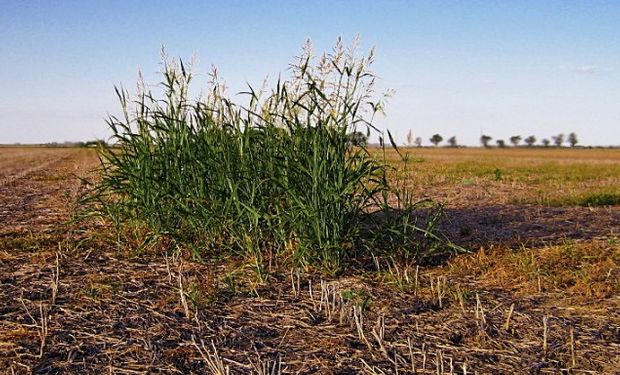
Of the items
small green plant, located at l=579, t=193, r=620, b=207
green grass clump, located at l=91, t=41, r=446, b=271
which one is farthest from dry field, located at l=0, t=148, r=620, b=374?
small green plant, located at l=579, t=193, r=620, b=207

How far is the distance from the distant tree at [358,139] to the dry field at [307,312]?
967 mm

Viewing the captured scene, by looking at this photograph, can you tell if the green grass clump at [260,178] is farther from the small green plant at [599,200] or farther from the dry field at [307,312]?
the small green plant at [599,200]

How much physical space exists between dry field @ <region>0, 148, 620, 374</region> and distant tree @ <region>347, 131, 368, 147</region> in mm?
967

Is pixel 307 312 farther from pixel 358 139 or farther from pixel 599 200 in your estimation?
pixel 599 200

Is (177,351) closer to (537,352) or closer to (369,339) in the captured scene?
(369,339)

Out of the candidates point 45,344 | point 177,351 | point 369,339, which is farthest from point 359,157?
point 45,344

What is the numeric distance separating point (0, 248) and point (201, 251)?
6.03 ft

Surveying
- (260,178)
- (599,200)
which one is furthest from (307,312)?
(599,200)

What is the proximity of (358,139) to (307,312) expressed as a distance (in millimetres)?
1635

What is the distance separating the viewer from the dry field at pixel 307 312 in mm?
3090

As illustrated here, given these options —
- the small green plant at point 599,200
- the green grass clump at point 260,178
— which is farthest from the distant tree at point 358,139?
the small green plant at point 599,200

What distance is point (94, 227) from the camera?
6.62 meters

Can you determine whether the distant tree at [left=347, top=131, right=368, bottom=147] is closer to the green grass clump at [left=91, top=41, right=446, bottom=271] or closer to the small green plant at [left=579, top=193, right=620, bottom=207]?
the green grass clump at [left=91, top=41, right=446, bottom=271]

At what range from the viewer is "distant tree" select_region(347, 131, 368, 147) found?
192 inches
